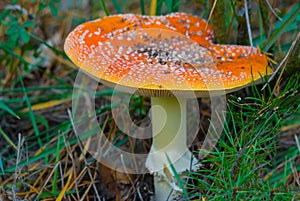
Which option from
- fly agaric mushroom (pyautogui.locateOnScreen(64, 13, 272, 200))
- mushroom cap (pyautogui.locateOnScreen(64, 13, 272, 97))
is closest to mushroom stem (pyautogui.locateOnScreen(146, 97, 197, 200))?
fly agaric mushroom (pyautogui.locateOnScreen(64, 13, 272, 200))

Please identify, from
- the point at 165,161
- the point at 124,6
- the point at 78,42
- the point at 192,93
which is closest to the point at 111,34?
the point at 78,42

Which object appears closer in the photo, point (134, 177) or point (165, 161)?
point (165, 161)

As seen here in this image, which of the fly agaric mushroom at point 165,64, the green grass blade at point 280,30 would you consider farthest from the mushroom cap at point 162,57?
the green grass blade at point 280,30

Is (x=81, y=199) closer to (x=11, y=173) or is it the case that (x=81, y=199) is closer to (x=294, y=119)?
(x=11, y=173)

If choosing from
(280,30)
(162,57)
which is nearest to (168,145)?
(162,57)

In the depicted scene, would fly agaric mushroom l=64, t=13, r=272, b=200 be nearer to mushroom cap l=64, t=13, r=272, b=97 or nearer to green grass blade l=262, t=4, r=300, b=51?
mushroom cap l=64, t=13, r=272, b=97

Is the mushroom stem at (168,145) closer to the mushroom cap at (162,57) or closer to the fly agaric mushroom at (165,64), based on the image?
the fly agaric mushroom at (165,64)

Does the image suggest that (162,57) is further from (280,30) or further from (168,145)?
(280,30)
